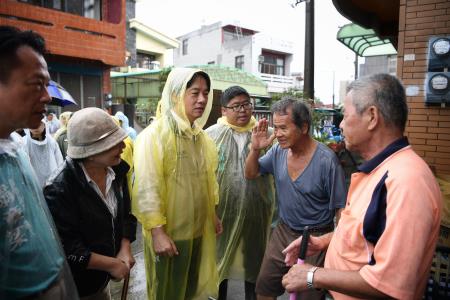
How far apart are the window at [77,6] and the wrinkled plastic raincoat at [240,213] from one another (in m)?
12.3

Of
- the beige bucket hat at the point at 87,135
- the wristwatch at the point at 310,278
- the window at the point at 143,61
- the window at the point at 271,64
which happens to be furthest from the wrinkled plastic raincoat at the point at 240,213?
the window at the point at 271,64

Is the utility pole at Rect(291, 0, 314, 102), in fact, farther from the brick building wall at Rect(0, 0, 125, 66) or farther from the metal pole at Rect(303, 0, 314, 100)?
the brick building wall at Rect(0, 0, 125, 66)

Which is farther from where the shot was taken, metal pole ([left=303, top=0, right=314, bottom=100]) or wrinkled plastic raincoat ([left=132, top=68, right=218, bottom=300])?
metal pole ([left=303, top=0, right=314, bottom=100])

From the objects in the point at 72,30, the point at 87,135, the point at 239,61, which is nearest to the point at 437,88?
the point at 87,135

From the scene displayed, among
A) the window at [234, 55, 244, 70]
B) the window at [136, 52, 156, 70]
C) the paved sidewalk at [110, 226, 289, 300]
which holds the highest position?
the window at [234, 55, 244, 70]

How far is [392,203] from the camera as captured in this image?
1213 mm

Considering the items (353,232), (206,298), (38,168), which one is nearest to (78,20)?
(38,168)

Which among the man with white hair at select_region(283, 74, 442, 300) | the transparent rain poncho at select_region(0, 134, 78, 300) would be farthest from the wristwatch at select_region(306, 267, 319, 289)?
the transparent rain poncho at select_region(0, 134, 78, 300)

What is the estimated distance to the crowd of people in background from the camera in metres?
1.21

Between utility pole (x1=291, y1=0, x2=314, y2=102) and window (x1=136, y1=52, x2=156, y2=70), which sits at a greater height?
window (x1=136, y1=52, x2=156, y2=70)

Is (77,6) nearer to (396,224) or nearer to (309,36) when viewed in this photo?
(309,36)

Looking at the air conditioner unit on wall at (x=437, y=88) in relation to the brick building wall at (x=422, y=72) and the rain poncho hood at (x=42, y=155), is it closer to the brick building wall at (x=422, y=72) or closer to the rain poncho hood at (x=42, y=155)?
the brick building wall at (x=422, y=72)

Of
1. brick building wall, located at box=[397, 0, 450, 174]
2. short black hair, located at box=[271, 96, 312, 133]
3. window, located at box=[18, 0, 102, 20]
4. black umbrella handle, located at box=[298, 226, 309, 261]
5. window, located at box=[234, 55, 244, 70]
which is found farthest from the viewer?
window, located at box=[234, 55, 244, 70]

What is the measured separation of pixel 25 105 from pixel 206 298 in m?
2.05
